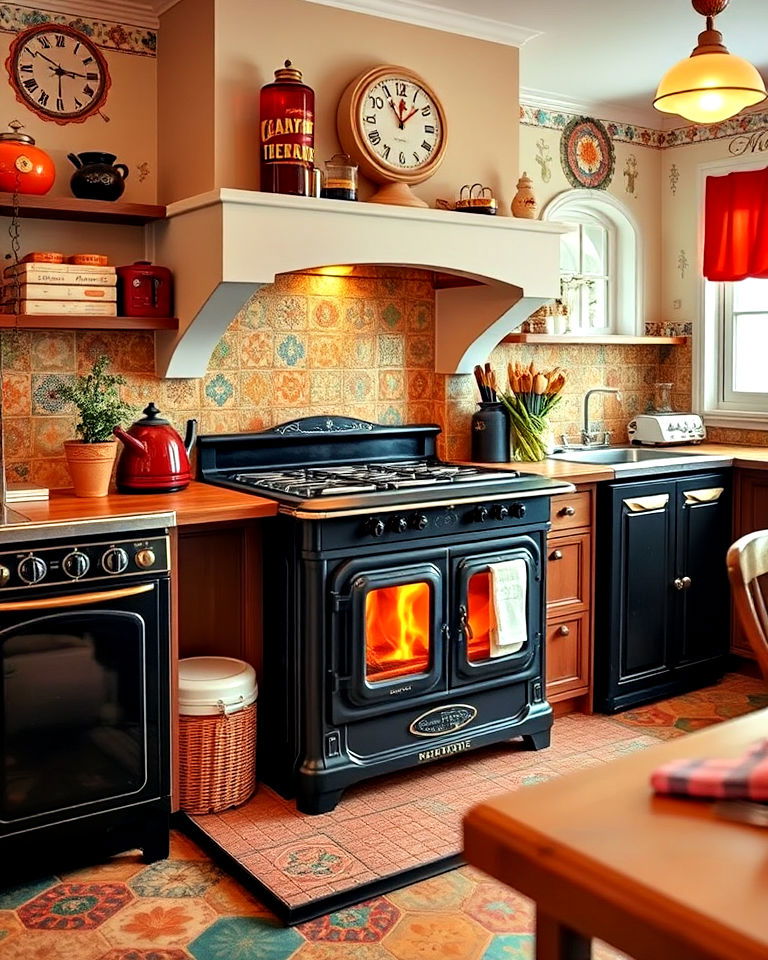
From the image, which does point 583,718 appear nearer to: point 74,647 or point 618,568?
point 618,568

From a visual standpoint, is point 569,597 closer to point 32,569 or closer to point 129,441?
point 129,441

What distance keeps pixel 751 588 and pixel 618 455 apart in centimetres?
280

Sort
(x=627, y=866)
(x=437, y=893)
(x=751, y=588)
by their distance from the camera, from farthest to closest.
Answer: (x=437, y=893) → (x=751, y=588) → (x=627, y=866)

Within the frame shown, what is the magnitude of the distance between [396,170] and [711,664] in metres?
2.38

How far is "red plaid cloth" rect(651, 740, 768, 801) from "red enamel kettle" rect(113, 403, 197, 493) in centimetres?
230

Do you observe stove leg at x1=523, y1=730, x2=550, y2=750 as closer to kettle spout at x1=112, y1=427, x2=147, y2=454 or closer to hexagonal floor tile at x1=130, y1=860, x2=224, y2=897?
hexagonal floor tile at x1=130, y1=860, x2=224, y2=897

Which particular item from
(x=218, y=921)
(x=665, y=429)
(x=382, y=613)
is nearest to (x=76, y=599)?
(x=218, y=921)

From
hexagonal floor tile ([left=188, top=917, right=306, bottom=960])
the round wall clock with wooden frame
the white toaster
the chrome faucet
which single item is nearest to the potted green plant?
the round wall clock with wooden frame

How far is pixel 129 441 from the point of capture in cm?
332

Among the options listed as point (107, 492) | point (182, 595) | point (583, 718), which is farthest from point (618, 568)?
point (107, 492)

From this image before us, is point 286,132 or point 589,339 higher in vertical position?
point 286,132

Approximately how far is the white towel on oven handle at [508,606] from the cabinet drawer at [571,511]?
396 mm

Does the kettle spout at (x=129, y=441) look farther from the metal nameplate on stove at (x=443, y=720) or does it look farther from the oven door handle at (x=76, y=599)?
the metal nameplate on stove at (x=443, y=720)

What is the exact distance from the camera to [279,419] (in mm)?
3939
